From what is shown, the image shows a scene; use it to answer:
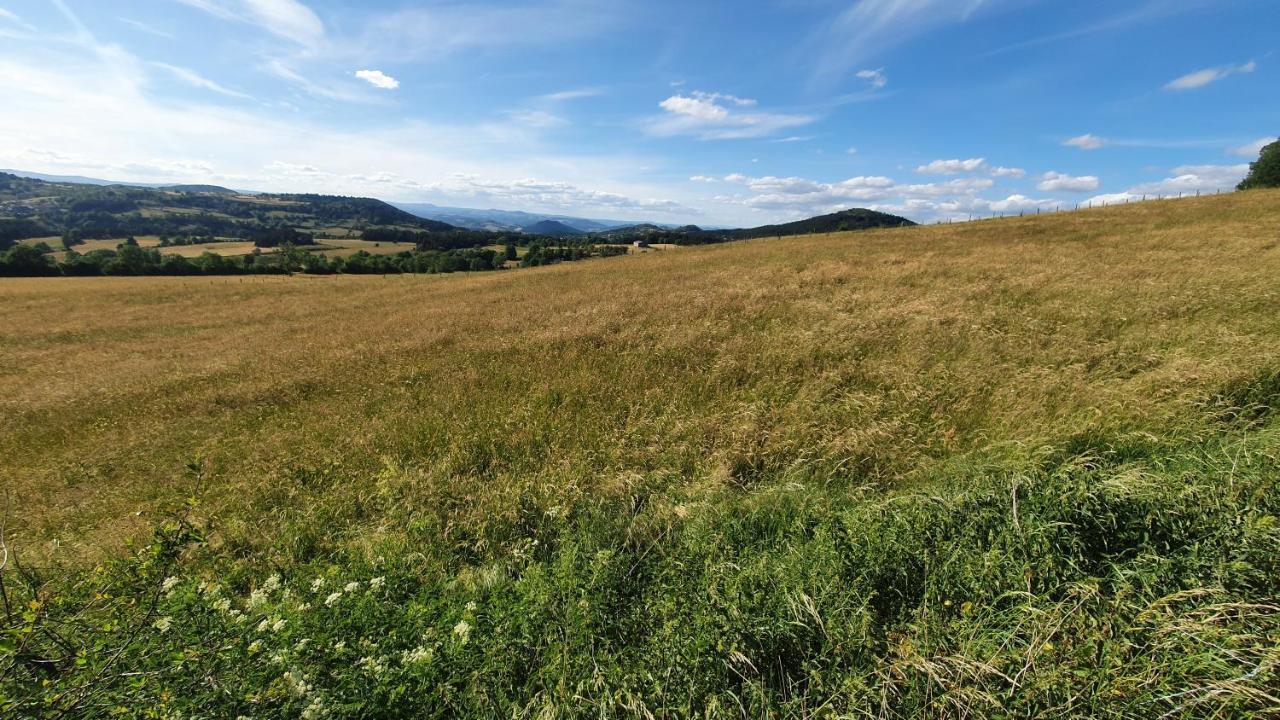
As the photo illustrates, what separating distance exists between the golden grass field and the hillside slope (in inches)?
3.0

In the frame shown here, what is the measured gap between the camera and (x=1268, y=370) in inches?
244

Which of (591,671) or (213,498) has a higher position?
(591,671)

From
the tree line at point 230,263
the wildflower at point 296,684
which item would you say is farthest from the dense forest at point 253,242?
the wildflower at point 296,684

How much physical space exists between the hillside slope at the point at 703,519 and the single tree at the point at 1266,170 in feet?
271

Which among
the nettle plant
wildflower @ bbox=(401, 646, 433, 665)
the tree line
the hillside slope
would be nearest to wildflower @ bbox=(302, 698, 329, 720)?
the nettle plant

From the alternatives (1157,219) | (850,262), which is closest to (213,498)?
(850,262)

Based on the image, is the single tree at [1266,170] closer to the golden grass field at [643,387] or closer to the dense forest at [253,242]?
the dense forest at [253,242]

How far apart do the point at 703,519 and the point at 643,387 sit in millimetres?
3755

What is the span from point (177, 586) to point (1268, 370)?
12.9m

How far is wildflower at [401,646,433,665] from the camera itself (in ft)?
8.87

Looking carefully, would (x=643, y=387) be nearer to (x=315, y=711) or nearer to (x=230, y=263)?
(x=315, y=711)

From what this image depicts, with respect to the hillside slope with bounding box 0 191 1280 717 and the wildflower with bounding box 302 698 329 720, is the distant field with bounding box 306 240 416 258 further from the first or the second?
the wildflower with bounding box 302 698 329 720

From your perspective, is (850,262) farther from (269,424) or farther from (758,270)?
(269,424)

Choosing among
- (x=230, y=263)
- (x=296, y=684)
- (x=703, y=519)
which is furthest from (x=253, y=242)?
(x=703, y=519)
